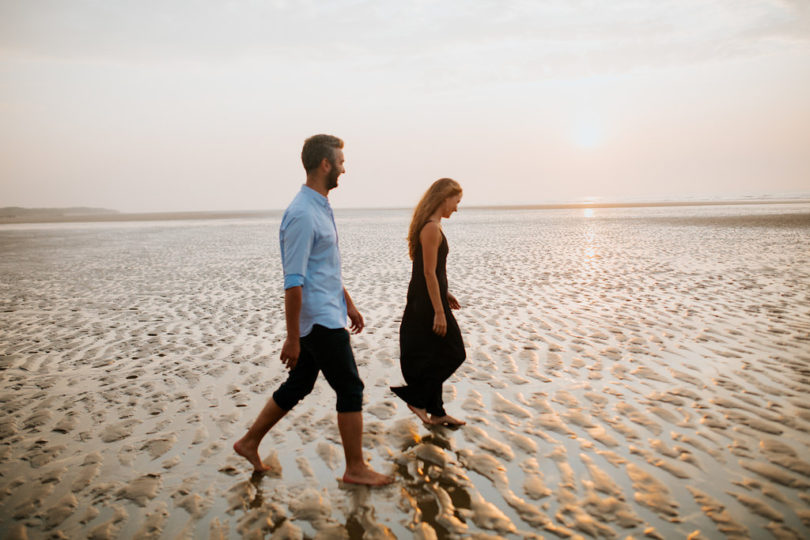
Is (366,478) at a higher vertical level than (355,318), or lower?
lower

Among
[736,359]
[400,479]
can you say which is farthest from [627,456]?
[736,359]

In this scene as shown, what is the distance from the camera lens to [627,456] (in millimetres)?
3811

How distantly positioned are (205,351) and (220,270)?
9.02 m

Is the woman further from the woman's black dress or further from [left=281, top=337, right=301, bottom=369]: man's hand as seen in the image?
[left=281, top=337, right=301, bottom=369]: man's hand

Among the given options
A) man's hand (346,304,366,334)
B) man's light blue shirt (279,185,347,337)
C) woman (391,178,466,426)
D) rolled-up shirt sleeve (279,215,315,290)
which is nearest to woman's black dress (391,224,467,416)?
woman (391,178,466,426)

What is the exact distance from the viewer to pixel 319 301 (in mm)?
3309

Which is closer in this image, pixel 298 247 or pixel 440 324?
pixel 298 247

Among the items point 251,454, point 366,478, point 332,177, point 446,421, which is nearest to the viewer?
point 332,177

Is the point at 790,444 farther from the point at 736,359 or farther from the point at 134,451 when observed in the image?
the point at 134,451

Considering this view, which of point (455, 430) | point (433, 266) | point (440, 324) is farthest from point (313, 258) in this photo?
point (455, 430)

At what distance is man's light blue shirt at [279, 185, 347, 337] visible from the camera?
3160mm

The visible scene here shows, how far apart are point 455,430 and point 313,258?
2116mm

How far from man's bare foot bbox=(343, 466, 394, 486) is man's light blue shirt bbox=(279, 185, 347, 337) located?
1.07 metres

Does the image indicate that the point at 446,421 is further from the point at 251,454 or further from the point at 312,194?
the point at 312,194
